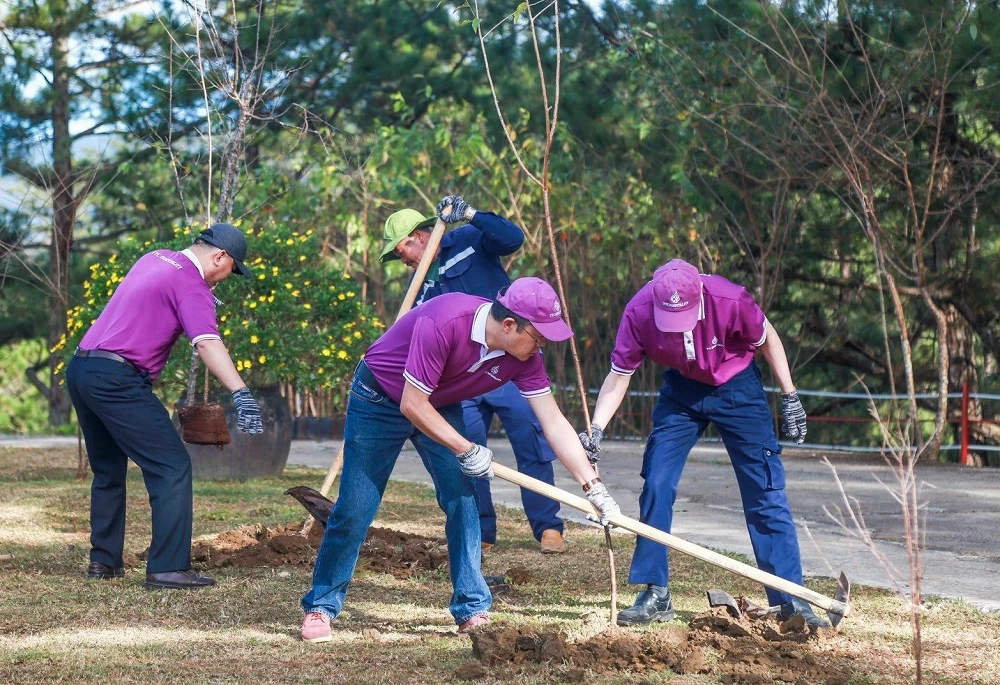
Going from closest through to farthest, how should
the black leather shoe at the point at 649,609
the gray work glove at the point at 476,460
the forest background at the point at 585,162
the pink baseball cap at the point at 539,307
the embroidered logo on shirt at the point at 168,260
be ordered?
1. the pink baseball cap at the point at 539,307
2. the gray work glove at the point at 476,460
3. the black leather shoe at the point at 649,609
4. the embroidered logo on shirt at the point at 168,260
5. the forest background at the point at 585,162

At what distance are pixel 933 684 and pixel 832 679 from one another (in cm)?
35

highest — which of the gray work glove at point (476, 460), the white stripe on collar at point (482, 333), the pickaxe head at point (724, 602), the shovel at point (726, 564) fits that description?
the white stripe on collar at point (482, 333)

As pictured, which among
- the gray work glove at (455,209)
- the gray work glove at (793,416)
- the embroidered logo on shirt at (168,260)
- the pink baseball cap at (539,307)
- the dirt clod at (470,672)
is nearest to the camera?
the pink baseball cap at (539,307)

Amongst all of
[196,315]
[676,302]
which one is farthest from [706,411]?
[196,315]

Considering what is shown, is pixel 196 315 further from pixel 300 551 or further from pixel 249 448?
pixel 249 448

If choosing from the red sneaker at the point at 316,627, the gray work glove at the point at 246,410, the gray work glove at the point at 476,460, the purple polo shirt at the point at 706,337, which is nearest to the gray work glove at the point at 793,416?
the purple polo shirt at the point at 706,337

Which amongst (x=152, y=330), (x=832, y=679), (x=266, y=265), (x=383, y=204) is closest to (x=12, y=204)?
(x=383, y=204)

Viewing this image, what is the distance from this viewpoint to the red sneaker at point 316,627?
17.1ft

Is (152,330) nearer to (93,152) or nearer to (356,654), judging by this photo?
(356,654)

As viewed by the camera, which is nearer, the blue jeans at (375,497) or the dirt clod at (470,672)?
the dirt clod at (470,672)

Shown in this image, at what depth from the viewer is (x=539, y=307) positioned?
4582 mm

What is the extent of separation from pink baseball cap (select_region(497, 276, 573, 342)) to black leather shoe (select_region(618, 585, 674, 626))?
152 centimetres

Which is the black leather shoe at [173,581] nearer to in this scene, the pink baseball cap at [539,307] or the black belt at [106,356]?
the black belt at [106,356]

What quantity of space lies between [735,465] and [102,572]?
3215 mm
